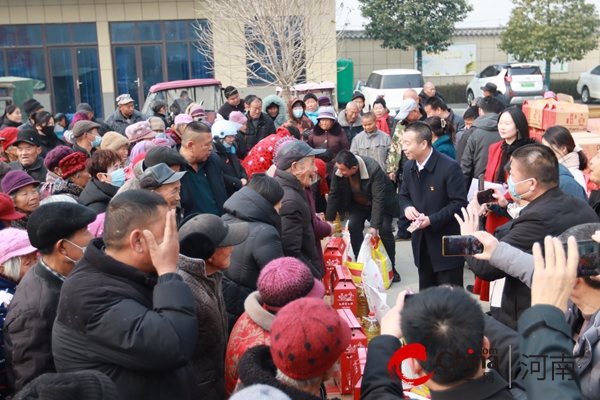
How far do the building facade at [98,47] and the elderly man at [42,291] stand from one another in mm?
19894

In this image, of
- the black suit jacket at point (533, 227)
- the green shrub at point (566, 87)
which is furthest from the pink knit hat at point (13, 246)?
the green shrub at point (566, 87)

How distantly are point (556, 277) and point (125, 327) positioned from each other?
1427mm

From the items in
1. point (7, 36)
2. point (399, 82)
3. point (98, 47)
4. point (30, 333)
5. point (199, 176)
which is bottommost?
point (30, 333)

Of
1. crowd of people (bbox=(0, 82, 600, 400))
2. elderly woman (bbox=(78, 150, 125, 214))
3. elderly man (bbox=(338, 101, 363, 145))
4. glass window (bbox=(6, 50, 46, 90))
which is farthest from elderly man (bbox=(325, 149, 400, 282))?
glass window (bbox=(6, 50, 46, 90))

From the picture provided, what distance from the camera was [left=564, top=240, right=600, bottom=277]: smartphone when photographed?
2.00 metres

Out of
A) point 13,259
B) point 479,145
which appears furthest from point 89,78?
point 13,259

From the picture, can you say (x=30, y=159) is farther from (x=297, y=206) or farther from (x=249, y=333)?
(x=249, y=333)

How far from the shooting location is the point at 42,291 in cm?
259

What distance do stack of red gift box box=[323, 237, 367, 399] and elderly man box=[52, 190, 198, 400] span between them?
1179 mm

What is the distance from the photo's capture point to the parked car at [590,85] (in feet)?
74.3

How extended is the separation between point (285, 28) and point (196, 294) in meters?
13.1

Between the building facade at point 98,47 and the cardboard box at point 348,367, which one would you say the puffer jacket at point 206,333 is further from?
the building facade at point 98,47

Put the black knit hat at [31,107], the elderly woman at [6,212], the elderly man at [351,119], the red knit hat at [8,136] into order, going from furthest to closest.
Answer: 1. the elderly man at [351,119]
2. the black knit hat at [31,107]
3. the red knit hat at [8,136]
4. the elderly woman at [6,212]

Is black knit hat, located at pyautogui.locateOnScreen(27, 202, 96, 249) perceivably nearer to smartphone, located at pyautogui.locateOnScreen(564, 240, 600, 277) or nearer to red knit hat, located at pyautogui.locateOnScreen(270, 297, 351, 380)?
red knit hat, located at pyautogui.locateOnScreen(270, 297, 351, 380)
